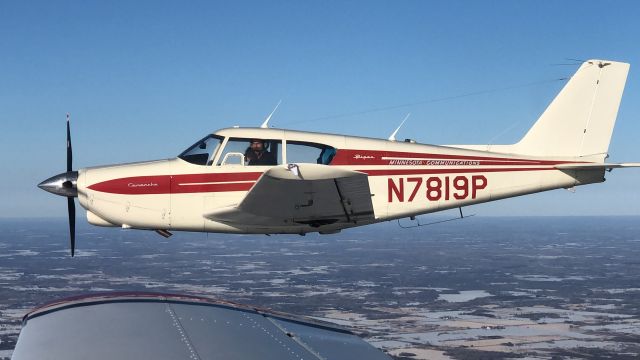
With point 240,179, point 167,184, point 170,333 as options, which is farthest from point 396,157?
point 170,333

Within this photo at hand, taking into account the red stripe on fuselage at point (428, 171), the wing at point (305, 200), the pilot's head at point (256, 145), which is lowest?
the wing at point (305, 200)

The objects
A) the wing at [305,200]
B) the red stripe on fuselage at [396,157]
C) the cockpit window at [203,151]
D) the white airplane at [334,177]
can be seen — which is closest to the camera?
the wing at [305,200]

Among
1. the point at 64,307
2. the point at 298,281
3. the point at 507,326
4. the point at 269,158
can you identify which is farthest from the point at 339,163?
the point at 298,281

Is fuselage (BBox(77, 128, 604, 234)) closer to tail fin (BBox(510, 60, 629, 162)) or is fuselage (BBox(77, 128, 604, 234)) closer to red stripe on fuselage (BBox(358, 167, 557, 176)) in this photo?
red stripe on fuselage (BBox(358, 167, 557, 176))

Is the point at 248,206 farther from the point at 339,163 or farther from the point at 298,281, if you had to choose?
the point at 298,281

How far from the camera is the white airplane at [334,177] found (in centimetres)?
1385

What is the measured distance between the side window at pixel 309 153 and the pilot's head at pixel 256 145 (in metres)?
0.58

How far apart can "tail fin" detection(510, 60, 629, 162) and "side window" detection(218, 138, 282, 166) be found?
21.0 feet

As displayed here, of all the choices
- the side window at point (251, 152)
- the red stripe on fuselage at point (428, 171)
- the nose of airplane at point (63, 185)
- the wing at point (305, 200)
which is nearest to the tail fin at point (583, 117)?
the red stripe on fuselage at point (428, 171)

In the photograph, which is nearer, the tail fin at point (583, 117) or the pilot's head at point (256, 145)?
the pilot's head at point (256, 145)

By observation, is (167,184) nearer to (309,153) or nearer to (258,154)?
(258,154)

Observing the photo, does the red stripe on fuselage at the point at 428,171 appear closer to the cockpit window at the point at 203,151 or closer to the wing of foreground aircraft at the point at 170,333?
the cockpit window at the point at 203,151

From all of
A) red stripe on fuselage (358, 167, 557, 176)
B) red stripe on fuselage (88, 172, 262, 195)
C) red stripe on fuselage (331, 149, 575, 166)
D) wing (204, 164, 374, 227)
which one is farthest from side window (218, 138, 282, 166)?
red stripe on fuselage (358, 167, 557, 176)

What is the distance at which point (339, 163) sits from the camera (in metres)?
14.4
